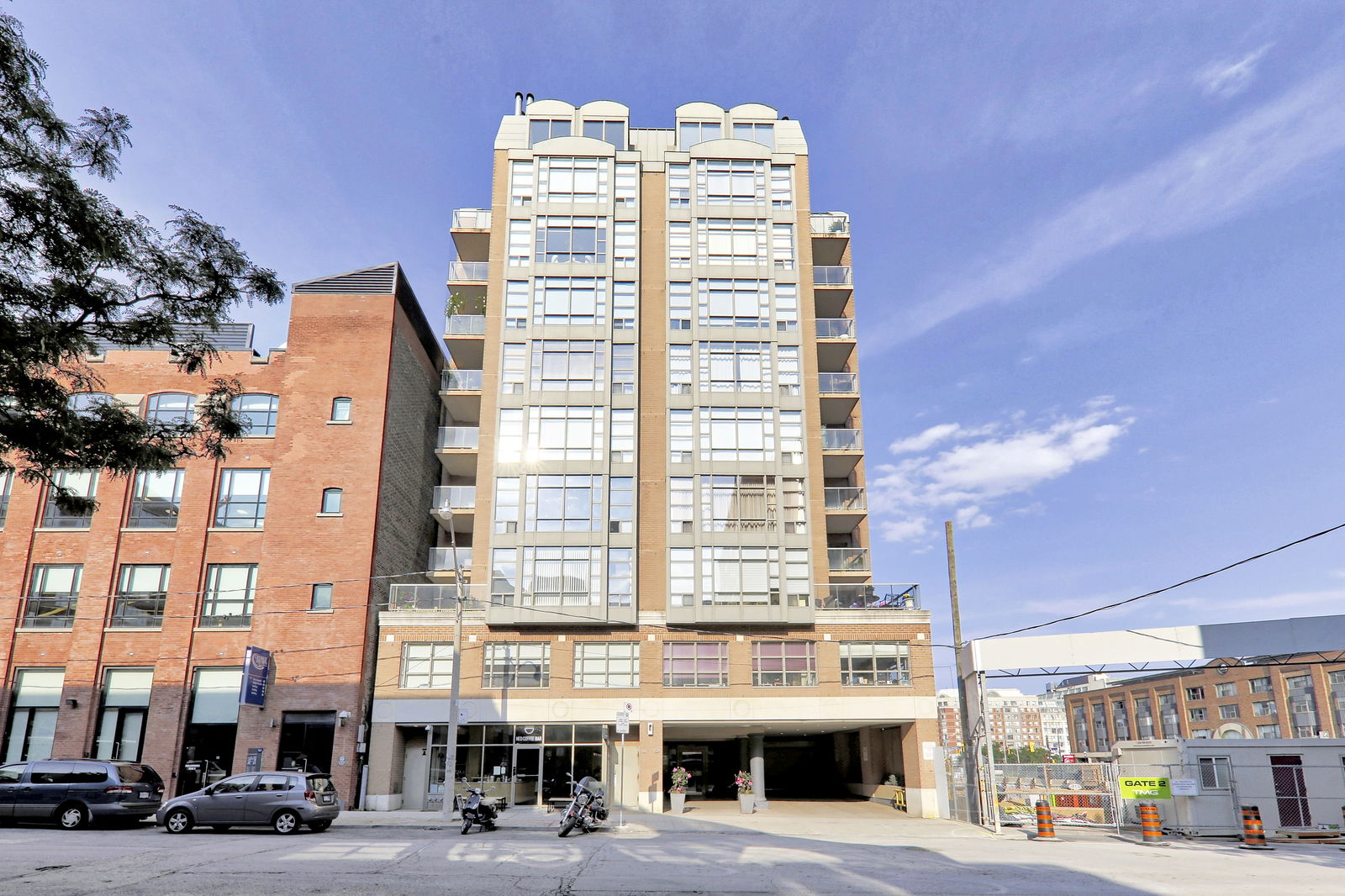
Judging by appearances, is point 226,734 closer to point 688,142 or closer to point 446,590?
point 446,590

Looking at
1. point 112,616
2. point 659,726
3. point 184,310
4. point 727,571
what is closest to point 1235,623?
point 727,571

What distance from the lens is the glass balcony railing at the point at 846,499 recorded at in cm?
3853

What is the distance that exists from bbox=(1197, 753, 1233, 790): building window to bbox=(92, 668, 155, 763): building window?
115ft

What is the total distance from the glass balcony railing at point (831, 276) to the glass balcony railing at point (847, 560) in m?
12.3

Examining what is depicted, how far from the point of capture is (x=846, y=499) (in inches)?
1529

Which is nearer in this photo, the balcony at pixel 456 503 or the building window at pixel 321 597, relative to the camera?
the building window at pixel 321 597

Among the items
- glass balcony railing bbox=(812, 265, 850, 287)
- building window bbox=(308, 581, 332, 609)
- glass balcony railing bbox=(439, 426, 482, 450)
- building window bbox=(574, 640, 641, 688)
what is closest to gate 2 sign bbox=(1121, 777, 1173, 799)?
building window bbox=(574, 640, 641, 688)

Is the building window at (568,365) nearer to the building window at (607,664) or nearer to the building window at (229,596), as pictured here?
the building window at (607,664)

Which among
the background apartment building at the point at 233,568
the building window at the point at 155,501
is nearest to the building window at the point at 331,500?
the background apartment building at the point at 233,568

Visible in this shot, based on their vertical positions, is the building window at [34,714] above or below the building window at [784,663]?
below

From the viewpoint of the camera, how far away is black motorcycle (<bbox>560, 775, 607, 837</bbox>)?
21.7 meters

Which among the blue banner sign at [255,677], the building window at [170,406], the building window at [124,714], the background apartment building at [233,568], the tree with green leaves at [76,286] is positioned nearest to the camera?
the tree with green leaves at [76,286]

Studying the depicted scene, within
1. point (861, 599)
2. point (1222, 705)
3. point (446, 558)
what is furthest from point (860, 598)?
point (1222, 705)

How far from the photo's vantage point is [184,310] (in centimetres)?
1401
